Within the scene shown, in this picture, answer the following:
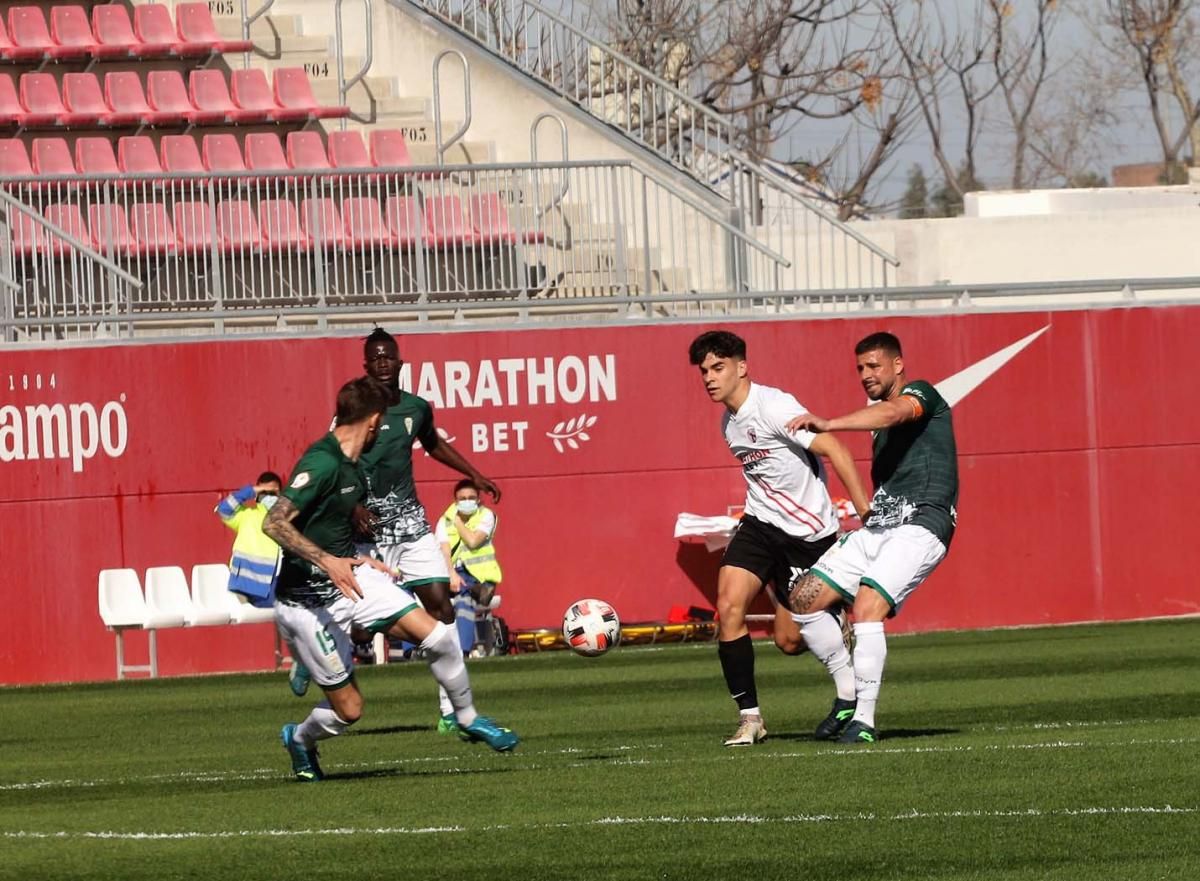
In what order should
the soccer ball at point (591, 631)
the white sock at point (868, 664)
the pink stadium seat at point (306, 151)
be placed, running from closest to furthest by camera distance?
the white sock at point (868, 664), the soccer ball at point (591, 631), the pink stadium seat at point (306, 151)

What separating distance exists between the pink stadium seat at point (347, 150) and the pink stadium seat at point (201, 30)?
91.8 inches

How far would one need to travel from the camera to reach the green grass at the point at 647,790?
7547 mm

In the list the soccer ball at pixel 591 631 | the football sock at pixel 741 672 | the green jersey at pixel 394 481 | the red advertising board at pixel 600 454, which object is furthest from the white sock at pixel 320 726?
the red advertising board at pixel 600 454

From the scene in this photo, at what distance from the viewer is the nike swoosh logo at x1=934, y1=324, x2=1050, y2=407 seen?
2320 centimetres

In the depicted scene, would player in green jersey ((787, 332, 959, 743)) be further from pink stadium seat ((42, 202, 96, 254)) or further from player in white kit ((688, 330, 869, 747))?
pink stadium seat ((42, 202, 96, 254))

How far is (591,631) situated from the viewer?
13445 millimetres

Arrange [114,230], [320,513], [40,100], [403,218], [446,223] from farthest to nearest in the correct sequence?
[40,100] < [114,230] < [403,218] < [446,223] < [320,513]

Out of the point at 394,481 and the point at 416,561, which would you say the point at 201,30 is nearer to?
the point at 394,481

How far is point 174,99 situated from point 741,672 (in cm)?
1834

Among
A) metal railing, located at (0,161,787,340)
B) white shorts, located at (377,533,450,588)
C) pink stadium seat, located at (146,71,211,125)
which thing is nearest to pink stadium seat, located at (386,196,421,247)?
metal railing, located at (0,161,787,340)

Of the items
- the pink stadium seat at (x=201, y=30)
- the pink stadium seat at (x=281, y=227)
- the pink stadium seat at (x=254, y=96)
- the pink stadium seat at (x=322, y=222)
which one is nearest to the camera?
the pink stadium seat at (x=322, y=222)

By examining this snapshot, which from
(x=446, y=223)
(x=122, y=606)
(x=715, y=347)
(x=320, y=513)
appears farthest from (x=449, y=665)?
(x=446, y=223)

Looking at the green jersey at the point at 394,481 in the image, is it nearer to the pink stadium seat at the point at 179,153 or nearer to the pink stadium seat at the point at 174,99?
the pink stadium seat at the point at 179,153

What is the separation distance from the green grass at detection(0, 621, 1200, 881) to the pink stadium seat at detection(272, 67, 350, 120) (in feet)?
42.4
